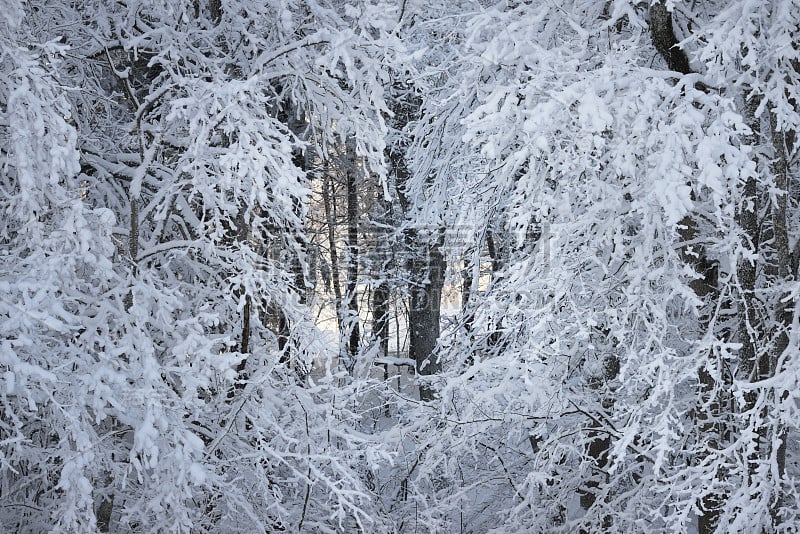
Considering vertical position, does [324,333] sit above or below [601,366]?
above

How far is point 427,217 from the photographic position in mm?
8086

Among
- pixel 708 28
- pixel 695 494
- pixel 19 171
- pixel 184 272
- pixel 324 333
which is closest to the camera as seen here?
pixel 19 171

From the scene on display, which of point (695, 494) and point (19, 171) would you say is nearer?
point (19, 171)

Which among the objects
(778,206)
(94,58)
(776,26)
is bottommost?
(778,206)

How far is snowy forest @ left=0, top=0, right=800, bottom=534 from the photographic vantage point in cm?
418

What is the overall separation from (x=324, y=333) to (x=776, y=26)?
3935 millimetres

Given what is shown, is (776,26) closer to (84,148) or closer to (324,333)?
(324,333)

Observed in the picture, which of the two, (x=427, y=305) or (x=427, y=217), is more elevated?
(x=427, y=217)

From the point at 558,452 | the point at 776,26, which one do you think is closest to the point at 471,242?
the point at 558,452

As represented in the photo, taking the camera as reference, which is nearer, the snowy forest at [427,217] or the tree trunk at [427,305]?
the snowy forest at [427,217]

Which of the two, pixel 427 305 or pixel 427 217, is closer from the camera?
pixel 427 217

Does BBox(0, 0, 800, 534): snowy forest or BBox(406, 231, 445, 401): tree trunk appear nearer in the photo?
BBox(0, 0, 800, 534): snowy forest

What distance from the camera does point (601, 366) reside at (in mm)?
6992

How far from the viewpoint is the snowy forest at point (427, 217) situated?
418 centimetres
